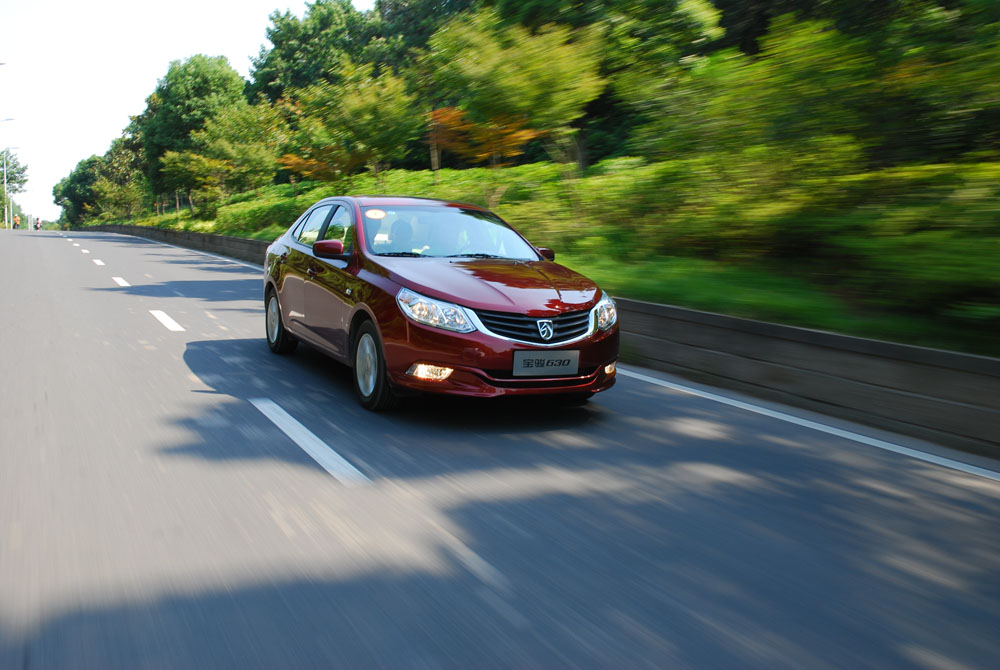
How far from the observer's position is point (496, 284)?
6.24 meters

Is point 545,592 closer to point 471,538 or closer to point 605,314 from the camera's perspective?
point 471,538

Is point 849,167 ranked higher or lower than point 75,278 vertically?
higher

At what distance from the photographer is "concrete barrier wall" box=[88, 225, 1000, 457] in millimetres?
5777

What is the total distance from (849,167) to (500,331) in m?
5.78

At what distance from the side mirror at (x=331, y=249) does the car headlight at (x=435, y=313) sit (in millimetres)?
1087

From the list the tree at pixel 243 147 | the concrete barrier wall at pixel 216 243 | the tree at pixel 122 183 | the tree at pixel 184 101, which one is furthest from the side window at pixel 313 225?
the tree at pixel 122 183

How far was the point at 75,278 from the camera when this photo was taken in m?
17.7

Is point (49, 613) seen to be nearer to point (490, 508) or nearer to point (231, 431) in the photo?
point (490, 508)

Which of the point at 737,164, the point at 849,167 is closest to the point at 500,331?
the point at 849,167

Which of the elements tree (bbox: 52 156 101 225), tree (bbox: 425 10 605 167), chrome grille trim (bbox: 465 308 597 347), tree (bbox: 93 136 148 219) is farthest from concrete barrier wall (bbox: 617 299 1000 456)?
tree (bbox: 52 156 101 225)

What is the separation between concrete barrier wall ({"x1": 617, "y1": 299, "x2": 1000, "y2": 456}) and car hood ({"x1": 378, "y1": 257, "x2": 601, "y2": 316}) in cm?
175

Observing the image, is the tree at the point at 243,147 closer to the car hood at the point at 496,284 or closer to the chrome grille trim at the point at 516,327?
the car hood at the point at 496,284

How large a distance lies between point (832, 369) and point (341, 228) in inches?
162

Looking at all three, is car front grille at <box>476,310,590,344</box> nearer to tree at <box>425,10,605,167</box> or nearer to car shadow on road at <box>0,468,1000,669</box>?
car shadow on road at <box>0,468,1000,669</box>
